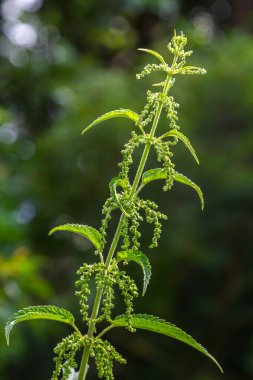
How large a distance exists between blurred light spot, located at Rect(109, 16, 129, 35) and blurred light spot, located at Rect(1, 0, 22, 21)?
944 millimetres

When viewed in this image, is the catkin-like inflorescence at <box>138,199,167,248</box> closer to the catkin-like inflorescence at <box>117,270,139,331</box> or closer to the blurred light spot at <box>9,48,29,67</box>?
the catkin-like inflorescence at <box>117,270,139,331</box>

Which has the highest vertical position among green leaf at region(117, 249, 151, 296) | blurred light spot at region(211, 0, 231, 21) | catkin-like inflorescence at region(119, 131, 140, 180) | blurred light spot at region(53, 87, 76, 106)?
blurred light spot at region(211, 0, 231, 21)

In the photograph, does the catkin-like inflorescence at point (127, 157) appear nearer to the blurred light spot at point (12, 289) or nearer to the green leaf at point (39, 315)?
the green leaf at point (39, 315)

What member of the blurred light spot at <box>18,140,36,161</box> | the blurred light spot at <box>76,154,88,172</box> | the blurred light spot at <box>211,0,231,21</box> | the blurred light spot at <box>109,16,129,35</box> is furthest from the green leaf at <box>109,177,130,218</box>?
the blurred light spot at <box>211,0,231,21</box>

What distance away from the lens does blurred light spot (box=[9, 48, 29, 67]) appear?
20.8 ft

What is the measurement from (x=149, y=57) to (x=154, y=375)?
93.6 inches

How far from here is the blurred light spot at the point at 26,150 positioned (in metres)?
5.49

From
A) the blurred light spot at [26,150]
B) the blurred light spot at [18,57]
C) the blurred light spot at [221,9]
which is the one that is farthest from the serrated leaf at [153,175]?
the blurred light spot at [221,9]

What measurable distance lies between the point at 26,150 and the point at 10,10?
1.73 m

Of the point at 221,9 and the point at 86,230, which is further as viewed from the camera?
the point at 221,9

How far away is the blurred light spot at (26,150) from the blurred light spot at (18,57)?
98 cm

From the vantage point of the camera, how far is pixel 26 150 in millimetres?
5621

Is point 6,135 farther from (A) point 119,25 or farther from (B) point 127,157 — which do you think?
(B) point 127,157

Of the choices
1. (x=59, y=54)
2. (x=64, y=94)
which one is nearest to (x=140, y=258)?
(x=64, y=94)
